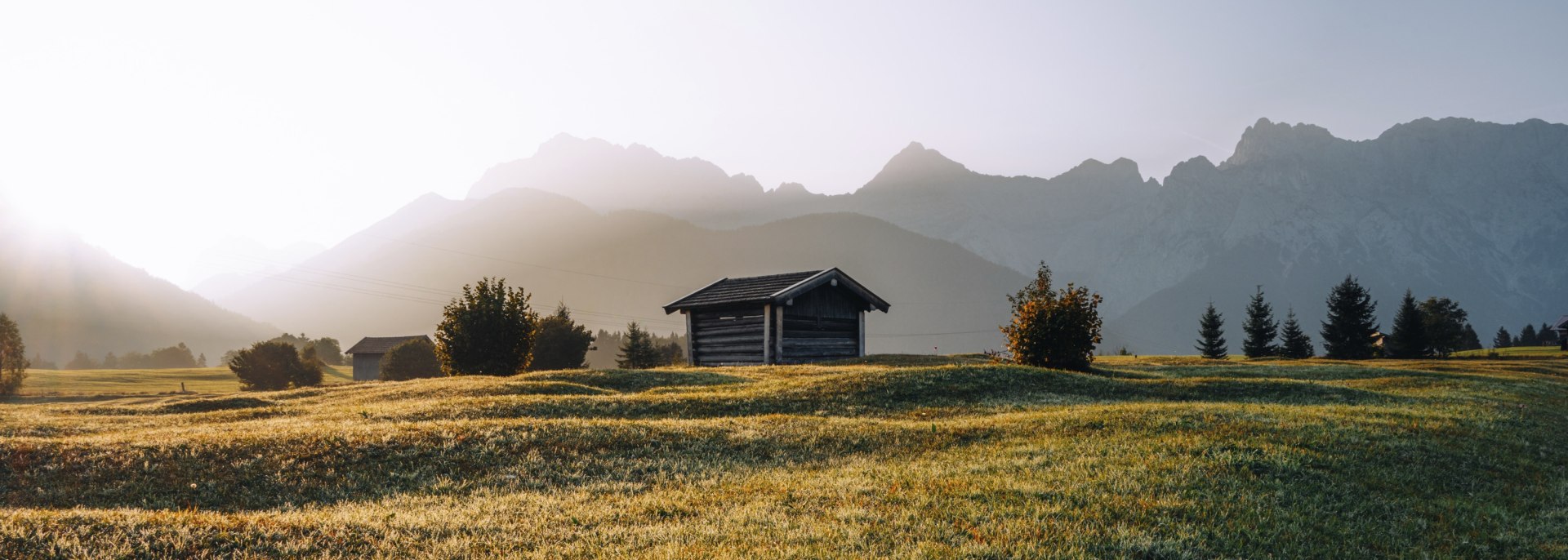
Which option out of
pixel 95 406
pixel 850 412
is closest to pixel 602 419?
pixel 850 412

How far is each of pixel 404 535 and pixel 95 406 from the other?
88.5 feet

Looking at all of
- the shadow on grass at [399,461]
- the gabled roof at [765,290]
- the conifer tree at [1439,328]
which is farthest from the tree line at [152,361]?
the conifer tree at [1439,328]

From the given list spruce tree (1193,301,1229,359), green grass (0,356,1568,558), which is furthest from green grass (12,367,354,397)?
spruce tree (1193,301,1229,359)

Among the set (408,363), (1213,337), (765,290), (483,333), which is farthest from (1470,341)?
(408,363)

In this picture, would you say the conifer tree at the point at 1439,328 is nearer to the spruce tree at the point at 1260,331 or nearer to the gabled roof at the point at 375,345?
the spruce tree at the point at 1260,331

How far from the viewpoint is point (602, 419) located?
55.7ft

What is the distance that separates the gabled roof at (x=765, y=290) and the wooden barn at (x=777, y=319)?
52 millimetres

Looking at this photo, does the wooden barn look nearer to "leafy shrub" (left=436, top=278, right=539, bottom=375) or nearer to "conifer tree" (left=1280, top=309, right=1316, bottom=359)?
"leafy shrub" (left=436, top=278, right=539, bottom=375)

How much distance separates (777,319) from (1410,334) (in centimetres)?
5828

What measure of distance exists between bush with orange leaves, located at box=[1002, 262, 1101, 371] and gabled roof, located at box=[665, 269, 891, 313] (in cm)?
Result: 1065

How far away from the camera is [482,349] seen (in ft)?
118

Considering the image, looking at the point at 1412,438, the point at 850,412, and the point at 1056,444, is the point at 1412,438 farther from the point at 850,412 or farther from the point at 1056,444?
the point at 850,412

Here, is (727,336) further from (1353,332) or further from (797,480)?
(1353,332)

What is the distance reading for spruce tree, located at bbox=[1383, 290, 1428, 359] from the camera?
6004 cm
